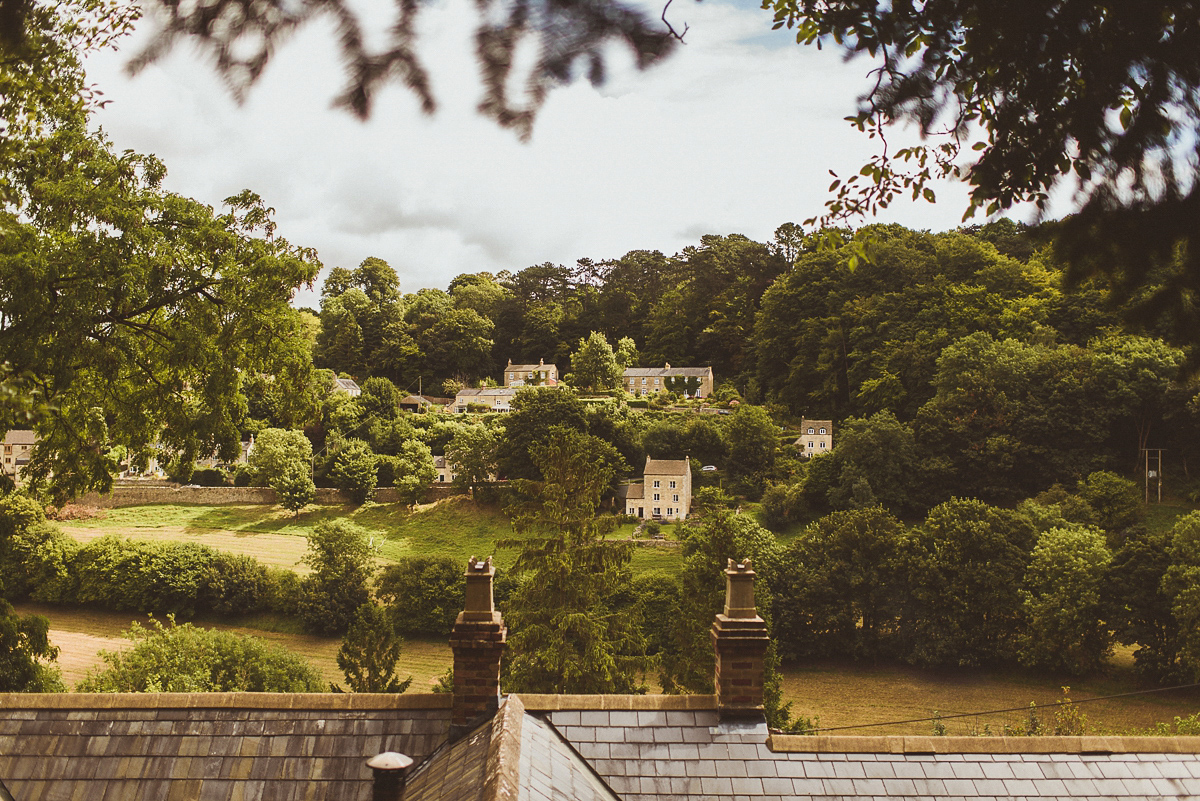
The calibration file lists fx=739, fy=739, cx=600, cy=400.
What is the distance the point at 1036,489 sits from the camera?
36188 millimetres

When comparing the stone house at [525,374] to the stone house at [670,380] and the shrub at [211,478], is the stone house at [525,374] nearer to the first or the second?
the stone house at [670,380]

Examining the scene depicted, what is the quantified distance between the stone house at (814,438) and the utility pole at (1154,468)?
1514 centimetres

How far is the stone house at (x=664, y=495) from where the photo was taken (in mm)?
37844

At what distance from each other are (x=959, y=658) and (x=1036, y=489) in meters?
16.1

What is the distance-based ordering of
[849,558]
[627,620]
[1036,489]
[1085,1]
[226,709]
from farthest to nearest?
1. [1036,489]
2. [849,558]
3. [627,620]
4. [226,709]
5. [1085,1]

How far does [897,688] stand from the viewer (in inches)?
925

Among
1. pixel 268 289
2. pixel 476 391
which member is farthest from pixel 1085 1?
pixel 476 391

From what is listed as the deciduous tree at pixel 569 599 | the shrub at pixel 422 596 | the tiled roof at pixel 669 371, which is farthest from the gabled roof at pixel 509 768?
the tiled roof at pixel 669 371

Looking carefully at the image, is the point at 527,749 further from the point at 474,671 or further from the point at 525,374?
the point at 525,374

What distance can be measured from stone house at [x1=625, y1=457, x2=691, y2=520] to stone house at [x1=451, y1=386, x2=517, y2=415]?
22.4 metres

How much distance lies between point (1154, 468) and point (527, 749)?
1605 inches

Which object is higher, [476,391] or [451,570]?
[476,391]

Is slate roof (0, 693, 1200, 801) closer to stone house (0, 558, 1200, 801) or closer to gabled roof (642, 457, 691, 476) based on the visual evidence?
stone house (0, 558, 1200, 801)

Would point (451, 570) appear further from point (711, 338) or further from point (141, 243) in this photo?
point (711, 338)
